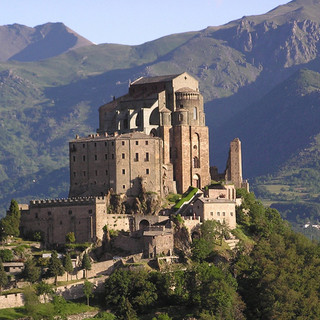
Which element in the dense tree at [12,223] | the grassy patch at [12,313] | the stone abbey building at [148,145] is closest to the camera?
the grassy patch at [12,313]

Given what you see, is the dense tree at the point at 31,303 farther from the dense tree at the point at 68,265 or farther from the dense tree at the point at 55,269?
the dense tree at the point at 68,265

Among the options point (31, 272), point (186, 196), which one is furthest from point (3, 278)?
point (186, 196)

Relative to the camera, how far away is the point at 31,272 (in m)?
126

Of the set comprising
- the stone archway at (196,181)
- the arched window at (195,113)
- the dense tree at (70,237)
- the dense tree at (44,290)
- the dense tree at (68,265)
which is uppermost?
the arched window at (195,113)

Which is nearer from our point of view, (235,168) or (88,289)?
(88,289)

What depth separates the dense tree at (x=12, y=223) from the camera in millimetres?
138875

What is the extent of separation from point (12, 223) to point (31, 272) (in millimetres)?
14858

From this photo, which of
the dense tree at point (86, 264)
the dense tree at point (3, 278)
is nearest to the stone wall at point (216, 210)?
the dense tree at point (86, 264)

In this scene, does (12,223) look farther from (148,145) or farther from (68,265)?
(148,145)

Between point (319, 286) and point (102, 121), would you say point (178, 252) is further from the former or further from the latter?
point (102, 121)

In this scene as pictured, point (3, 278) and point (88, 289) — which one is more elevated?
point (3, 278)

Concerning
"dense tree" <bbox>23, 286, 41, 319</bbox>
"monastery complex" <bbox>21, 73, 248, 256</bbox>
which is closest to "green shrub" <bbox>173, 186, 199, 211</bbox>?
"monastery complex" <bbox>21, 73, 248, 256</bbox>

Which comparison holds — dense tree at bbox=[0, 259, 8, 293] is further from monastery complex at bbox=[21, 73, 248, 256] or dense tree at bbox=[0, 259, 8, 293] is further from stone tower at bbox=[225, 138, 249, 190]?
stone tower at bbox=[225, 138, 249, 190]

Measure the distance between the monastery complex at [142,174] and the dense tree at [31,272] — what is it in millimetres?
12433
